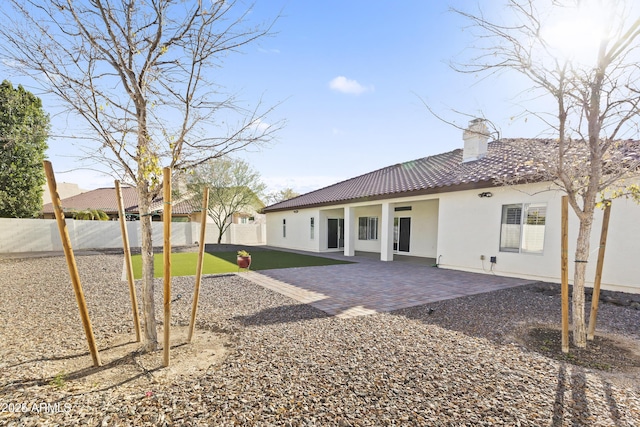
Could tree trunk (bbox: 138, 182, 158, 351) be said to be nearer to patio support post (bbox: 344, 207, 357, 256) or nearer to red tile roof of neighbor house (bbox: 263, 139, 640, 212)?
red tile roof of neighbor house (bbox: 263, 139, 640, 212)

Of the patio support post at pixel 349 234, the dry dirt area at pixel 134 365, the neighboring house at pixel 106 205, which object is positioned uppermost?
the neighboring house at pixel 106 205

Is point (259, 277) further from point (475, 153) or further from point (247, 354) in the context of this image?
point (475, 153)

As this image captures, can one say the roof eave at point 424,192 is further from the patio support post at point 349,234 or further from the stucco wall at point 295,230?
the stucco wall at point 295,230

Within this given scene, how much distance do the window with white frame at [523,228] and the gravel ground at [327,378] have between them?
3438 mm

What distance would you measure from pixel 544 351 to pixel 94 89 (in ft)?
21.7

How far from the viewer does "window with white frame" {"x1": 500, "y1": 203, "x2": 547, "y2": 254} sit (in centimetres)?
847

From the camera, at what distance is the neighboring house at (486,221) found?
7258 millimetres

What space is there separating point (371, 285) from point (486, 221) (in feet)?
15.4

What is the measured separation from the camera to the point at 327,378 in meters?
2.97

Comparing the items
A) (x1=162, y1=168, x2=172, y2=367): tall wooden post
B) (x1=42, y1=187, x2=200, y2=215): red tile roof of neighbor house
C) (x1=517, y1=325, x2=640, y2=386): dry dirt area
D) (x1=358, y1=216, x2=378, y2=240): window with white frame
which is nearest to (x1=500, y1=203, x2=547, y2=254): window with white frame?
(x1=517, y1=325, x2=640, y2=386): dry dirt area

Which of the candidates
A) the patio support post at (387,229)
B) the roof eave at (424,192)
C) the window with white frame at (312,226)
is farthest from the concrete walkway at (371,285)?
the window with white frame at (312,226)

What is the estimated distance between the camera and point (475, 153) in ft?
40.7

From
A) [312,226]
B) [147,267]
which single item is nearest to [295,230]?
[312,226]

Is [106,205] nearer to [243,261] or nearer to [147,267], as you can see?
[243,261]
